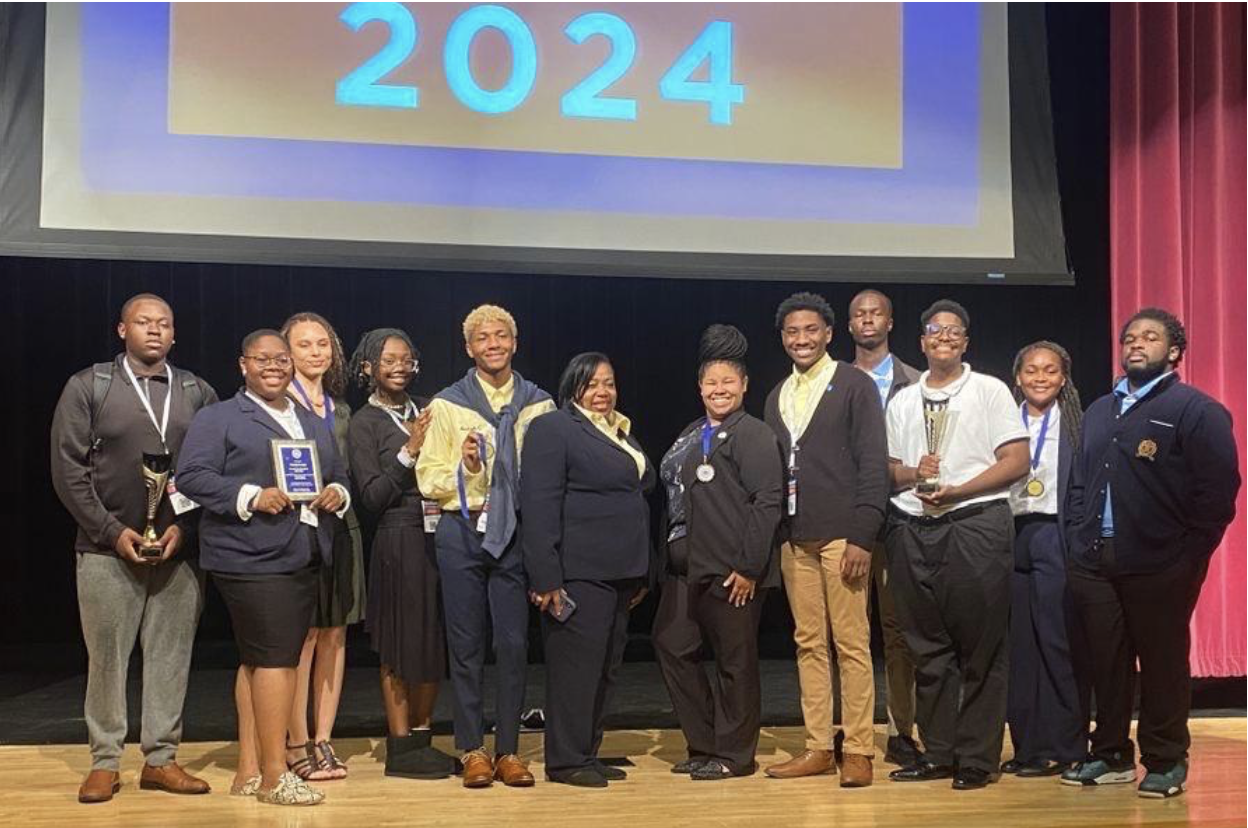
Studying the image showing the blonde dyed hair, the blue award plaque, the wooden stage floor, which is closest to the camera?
the wooden stage floor

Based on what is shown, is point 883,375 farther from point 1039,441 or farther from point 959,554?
point 959,554

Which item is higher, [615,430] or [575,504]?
[615,430]

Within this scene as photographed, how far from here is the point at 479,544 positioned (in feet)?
14.0

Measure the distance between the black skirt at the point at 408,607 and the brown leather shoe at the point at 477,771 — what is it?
30 centimetres

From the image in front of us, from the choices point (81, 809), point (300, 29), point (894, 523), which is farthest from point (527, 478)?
point (300, 29)

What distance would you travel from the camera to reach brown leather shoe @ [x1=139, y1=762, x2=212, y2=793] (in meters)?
4.16

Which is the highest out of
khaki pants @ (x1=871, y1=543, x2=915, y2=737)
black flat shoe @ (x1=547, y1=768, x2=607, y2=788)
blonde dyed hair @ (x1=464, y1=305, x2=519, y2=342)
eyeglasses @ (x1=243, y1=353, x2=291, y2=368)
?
blonde dyed hair @ (x1=464, y1=305, x2=519, y2=342)

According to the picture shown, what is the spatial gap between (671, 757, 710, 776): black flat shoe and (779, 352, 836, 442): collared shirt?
3.62 feet

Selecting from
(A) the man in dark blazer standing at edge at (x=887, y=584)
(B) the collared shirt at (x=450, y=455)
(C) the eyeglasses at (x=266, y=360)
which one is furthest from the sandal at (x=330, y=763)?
(A) the man in dark blazer standing at edge at (x=887, y=584)

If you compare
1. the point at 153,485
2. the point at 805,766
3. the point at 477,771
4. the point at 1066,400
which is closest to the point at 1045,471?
the point at 1066,400

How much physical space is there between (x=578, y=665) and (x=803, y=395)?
3.73 ft

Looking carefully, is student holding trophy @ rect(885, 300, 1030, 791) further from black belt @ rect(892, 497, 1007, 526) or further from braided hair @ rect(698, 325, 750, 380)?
braided hair @ rect(698, 325, 750, 380)

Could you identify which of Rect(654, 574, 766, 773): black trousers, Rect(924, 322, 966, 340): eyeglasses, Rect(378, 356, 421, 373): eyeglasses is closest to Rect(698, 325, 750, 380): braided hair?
Rect(924, 322, 966, 340): eyeglasses

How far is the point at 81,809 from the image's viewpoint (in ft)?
13.1
